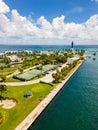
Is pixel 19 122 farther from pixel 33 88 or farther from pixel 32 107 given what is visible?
pixel 33 88

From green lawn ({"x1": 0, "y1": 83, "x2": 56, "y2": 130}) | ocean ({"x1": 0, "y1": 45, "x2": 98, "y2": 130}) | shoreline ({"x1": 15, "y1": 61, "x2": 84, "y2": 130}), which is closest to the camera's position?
shoreline ({"x1": 15, "y1": 61, "x2": 84, "y2": 130})

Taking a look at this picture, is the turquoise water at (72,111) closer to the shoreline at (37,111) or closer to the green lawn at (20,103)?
the shoreline at (37,111)

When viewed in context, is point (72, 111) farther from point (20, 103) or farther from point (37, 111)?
point (20, 103)

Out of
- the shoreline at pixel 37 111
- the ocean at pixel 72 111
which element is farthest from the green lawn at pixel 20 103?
the ocean at pixel 72 111

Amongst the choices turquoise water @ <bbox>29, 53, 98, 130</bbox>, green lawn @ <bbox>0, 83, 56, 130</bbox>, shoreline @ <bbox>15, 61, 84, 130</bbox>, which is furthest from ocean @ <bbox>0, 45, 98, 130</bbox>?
green lawn @ <bbox>0, 83, 56, 130</bbox>

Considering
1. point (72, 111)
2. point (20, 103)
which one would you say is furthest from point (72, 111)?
point (20, 103)

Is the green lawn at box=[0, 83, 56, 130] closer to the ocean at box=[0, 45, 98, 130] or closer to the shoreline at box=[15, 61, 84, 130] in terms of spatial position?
the shoreline at box=[15, 61, 84, 130]

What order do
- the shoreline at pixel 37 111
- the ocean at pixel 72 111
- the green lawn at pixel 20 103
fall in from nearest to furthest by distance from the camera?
the shoreline at pixel 37 111
the green lawn at pixel 20 103
the ocean at pixel 72 111
